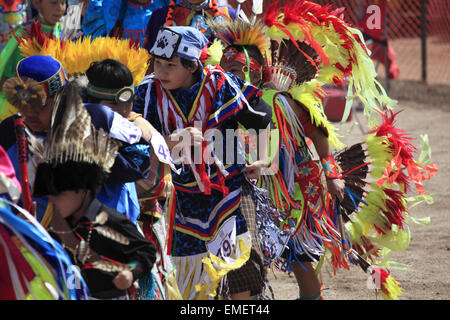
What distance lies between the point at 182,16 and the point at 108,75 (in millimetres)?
2455

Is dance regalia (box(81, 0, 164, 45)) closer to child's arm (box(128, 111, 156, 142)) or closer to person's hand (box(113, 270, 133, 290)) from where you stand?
child's arm (box(128, 111, 156, 142))

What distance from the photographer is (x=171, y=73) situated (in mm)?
3943

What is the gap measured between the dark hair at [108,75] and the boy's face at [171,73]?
461 millimetres

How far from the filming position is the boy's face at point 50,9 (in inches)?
226

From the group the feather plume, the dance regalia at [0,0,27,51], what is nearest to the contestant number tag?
the feather plume

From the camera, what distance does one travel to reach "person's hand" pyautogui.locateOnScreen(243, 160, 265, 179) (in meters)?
4.03

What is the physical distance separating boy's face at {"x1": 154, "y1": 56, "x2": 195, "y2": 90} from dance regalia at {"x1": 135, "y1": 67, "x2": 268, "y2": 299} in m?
0.04

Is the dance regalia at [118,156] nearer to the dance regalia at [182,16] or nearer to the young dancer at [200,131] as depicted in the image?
the young dancer at [200,131]

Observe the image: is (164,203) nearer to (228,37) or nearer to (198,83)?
(198,83)

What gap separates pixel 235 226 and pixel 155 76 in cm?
86

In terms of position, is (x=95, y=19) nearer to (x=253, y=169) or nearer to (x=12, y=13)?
(x=12, y=13)

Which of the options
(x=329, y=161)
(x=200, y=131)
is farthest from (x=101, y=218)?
(x=329, y=161)

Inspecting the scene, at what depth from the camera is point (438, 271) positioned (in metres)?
5.52
